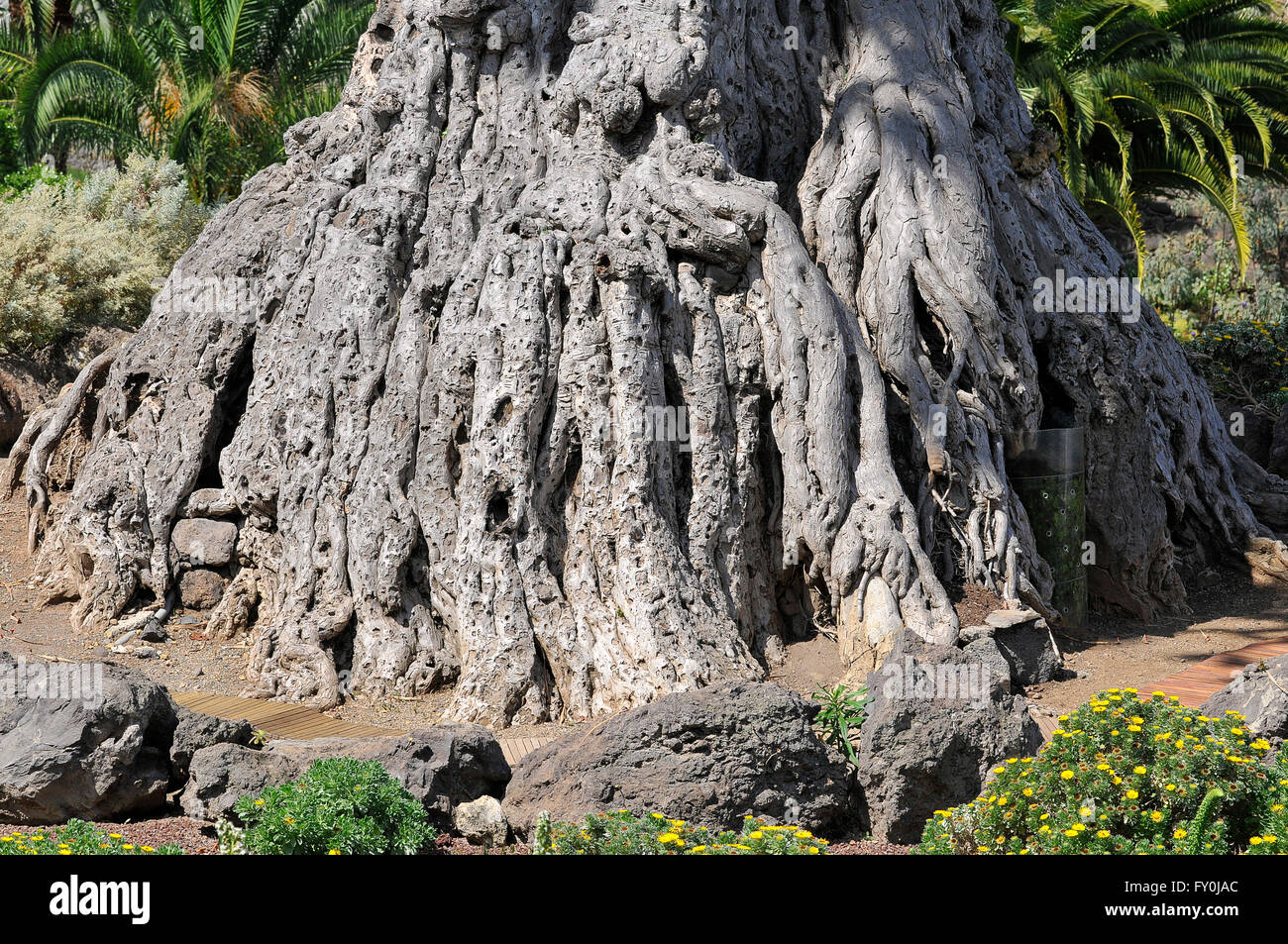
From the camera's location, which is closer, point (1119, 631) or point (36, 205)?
point (1119, 631)

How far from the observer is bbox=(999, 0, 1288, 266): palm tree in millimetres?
16703

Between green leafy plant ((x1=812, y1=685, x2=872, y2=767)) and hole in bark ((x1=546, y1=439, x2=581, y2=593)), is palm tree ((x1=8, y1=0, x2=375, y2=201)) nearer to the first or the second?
hole in bark ((x1=546, y1=439, x2=581, y2=593))

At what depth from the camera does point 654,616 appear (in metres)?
7.20

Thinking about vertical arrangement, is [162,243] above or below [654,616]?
Answer: above

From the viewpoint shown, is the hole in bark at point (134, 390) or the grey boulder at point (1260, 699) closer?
the grey boulder at point (1260, 699)

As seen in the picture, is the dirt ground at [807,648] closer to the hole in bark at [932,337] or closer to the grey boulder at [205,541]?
the grey boulder at [205,541]

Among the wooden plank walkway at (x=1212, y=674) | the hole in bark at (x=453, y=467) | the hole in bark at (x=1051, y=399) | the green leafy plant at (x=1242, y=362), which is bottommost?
the wooden plank walkway at (x=1212, y=674)

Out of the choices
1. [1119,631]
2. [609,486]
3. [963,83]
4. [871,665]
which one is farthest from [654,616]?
[963,83]

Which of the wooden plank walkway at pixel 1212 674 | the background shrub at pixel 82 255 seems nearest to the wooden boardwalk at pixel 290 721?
the wooden plank walkway at pixel 1212 674

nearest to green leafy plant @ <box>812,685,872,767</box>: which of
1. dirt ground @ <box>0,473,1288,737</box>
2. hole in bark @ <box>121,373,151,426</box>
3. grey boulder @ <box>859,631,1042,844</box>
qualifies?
grey boulder @ <box>859,631,1042,844</box>

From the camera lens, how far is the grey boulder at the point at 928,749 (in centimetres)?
551

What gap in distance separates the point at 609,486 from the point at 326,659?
2.13 m

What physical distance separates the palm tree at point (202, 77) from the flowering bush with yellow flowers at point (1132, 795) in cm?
1490

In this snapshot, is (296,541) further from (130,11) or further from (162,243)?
(130,11)
